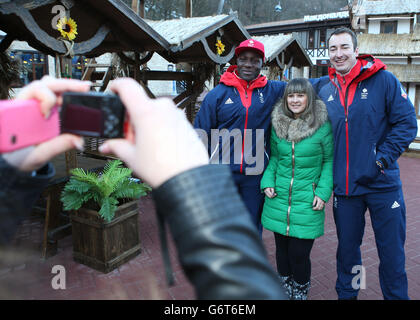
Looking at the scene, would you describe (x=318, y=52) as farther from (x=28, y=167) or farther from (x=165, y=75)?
(x=28, y=167)

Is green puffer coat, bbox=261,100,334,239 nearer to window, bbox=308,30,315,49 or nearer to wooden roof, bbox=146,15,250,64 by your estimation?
wooden roof, bbox=146,15,250,64

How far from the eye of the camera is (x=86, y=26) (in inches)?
197

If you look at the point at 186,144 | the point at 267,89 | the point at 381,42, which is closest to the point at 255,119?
Answer: the point at 267,89

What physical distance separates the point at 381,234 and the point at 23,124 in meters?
2.95

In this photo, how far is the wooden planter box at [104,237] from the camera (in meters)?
3.77

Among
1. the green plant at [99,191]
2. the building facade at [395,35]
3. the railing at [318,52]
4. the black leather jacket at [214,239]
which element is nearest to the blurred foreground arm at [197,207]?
the black leather jacket at [214,239]

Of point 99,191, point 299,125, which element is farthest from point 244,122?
point 99,191

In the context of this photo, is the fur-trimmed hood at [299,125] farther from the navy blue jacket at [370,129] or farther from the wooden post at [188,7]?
the wooden post at [188,7]

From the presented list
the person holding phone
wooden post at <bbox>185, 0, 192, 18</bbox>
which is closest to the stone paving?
the person holding phone

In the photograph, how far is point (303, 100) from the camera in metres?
2.93

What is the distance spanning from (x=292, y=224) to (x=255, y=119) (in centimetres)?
106

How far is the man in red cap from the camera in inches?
129

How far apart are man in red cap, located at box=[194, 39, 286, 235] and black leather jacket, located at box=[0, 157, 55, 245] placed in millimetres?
2597

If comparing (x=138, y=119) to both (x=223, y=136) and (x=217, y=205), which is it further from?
(x=223, y=136)
